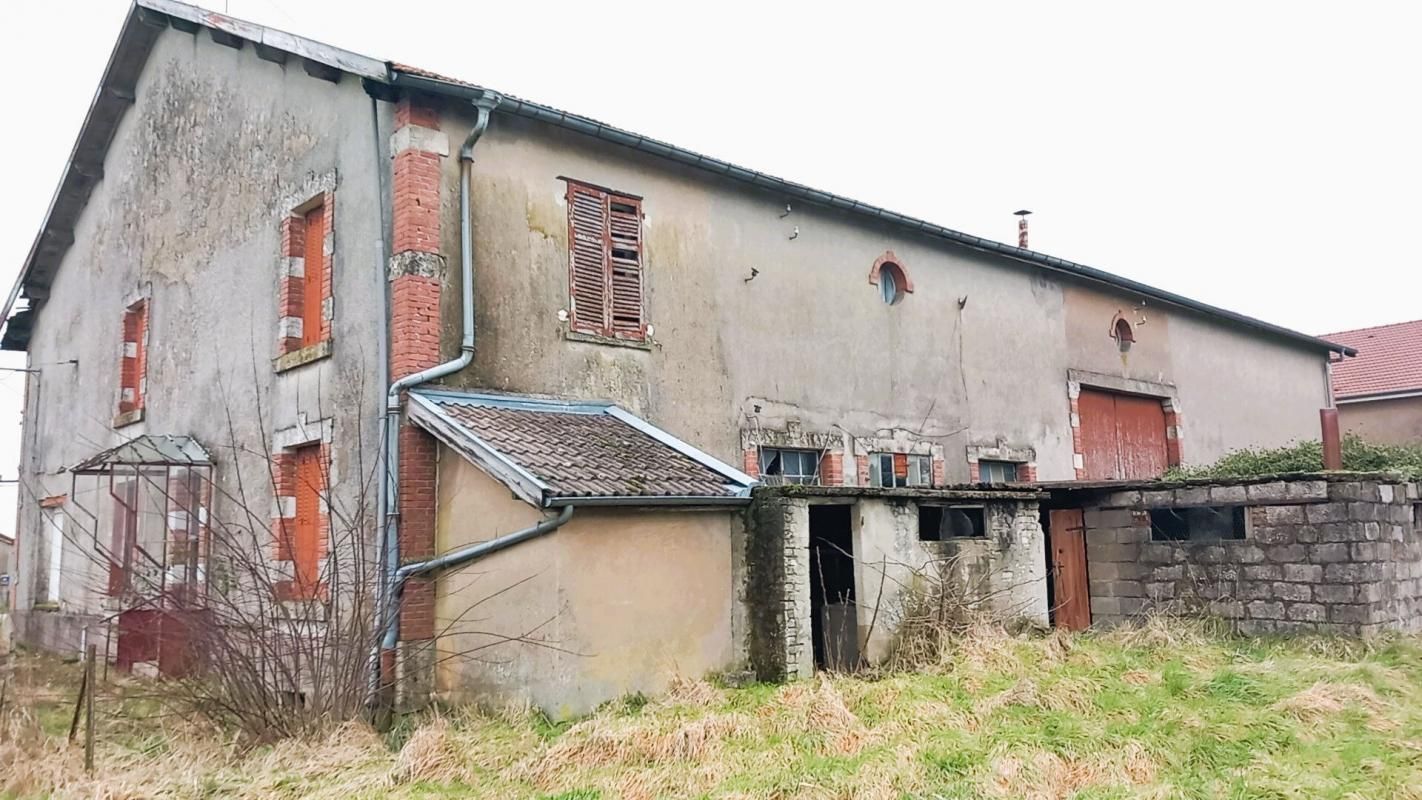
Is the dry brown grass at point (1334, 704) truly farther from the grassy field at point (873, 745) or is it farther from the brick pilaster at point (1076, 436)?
the brick pilaster at point (1076, 436)

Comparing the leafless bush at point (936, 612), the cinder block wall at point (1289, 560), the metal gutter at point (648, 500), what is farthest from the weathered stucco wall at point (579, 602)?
the cinder block wall at point (1289, 560)

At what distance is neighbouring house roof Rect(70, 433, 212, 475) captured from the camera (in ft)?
39.0

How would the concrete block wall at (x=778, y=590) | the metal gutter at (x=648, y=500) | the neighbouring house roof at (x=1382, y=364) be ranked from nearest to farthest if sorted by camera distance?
the metal gutter at (x=648, y=500) → the concrete block wall at (x=778, y=590) → the neighbouring house roof at (x=1382, y=364)

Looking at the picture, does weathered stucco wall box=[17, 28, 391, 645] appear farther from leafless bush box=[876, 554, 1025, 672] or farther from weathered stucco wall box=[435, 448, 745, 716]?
leafless bush box=[876, 554, 1025, 672]

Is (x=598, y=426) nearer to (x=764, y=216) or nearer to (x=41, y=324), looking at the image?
(x=764, y=216)

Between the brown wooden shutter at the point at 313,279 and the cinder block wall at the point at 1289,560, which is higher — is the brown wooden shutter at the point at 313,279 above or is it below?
above

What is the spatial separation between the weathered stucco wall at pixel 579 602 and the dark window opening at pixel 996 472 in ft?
24.1

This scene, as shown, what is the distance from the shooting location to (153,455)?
1238 centimetres

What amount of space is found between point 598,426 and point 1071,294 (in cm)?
1094

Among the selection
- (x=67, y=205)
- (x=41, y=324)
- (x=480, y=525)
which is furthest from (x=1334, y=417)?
(x=41, y=324)

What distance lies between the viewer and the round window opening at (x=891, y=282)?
15.3 m

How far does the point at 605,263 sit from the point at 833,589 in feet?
14.3

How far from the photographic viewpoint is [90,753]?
759 centimetres

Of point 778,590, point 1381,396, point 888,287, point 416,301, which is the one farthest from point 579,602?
point 1381,396
